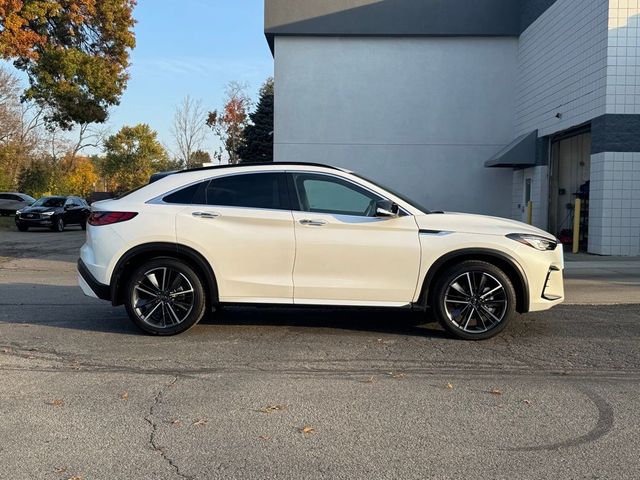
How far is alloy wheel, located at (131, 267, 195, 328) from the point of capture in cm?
668

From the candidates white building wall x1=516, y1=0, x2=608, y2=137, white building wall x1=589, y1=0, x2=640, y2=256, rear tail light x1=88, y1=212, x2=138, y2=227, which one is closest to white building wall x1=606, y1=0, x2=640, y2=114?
white building wall x1=589, y1=0, x2=640, y2=256

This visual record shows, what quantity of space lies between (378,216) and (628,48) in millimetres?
11798

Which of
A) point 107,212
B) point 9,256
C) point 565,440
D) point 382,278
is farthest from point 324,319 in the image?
point 9,256

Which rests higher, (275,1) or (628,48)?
(275,1)

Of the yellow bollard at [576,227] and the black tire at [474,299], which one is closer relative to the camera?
the black tire at [474,299]

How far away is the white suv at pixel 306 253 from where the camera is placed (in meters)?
6.47

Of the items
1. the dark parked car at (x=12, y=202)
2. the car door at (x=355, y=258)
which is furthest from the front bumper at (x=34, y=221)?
the car door at (x=355, y=258)

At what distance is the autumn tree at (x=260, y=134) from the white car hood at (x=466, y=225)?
33.5m

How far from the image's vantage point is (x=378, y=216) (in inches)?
256

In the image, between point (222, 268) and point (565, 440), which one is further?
point (222, 268)

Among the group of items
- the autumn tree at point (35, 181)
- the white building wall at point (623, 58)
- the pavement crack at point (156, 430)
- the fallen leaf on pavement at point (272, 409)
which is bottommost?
the pavement crack at point (156, 430)

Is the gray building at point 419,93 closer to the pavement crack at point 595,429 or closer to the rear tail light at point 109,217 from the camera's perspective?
the rear tail light at point 109,217

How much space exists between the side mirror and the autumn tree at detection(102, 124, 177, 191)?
203 ft

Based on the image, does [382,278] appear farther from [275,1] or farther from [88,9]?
[88,9]
